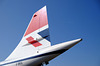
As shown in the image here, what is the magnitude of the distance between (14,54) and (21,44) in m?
0.80

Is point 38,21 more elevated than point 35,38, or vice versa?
point 38,21

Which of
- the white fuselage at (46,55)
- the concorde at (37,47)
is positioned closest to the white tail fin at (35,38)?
the concorde at (37,47)

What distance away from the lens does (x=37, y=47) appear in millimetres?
6828

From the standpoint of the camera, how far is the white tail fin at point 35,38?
22.4ft

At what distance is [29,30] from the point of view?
309 inches

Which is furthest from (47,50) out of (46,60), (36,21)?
(36,21)

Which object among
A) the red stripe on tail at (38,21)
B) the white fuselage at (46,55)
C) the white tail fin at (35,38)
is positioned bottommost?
the white fuselage at (46,55)

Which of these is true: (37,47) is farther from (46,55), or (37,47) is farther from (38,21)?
(38,21)

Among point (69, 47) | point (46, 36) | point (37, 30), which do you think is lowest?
point (69, 47)

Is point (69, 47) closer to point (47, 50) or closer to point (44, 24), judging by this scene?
point (47, 50)

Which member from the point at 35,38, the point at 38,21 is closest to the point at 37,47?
the point at 35,38

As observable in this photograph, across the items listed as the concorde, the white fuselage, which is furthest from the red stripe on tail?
the white fuselage

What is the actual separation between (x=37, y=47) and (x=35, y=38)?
715 mm

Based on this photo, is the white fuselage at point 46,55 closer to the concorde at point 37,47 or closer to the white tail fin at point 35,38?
the concorde at point 37,47
